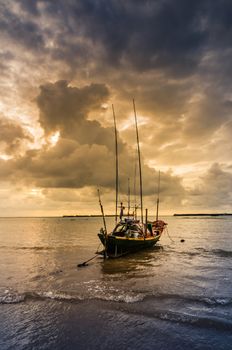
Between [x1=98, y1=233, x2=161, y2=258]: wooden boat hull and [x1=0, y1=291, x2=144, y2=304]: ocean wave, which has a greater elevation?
[x1=98, y1=233, x2=161, y2=258]: wooden boat hull

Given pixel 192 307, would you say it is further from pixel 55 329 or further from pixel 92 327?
pixel 55 329

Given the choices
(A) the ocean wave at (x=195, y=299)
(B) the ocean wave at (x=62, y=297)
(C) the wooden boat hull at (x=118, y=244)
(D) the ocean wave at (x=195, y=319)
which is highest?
(C) the wooden boat hull at (x=118, y=244)

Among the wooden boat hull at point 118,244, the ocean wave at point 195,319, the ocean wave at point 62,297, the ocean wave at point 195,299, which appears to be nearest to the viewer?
the ocean wave at point 195,319

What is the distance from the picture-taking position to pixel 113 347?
28.4 feet

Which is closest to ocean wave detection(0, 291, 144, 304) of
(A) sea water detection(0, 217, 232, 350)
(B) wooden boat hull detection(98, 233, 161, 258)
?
(A) sea water detection(0, 217, 232, 350)

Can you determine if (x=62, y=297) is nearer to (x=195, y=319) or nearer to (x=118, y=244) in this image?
(x=195, y=319)

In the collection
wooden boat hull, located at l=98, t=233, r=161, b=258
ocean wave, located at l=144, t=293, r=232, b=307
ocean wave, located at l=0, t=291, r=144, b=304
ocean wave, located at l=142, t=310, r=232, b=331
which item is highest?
wooden boat hull, located at l=98, t=233, r=161, b=258

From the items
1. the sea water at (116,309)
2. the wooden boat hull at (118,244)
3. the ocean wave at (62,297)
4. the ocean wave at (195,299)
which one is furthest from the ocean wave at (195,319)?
the wooden boat hull at (118,244)

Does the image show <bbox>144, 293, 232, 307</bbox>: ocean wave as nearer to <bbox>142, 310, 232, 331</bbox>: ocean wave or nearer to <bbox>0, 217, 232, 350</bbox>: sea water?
<bbox>0, 217, 232, 350</bbox>: sea water

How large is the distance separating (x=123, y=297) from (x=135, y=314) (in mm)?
2778

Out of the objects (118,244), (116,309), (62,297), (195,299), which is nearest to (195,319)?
(195,299)

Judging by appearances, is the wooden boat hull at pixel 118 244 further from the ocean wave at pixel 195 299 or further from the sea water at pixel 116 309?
the ocean wave at pixel 195 299

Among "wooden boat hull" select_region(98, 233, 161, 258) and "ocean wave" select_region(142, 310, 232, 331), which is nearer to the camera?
"ocean wave" select_region(142, 310, 232, 331)

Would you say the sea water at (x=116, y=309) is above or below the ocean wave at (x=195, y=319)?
below
